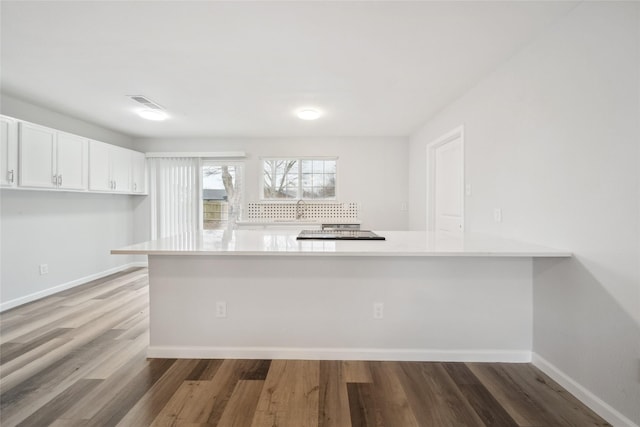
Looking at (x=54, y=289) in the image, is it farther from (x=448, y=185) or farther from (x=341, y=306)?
(x=448, y=185)

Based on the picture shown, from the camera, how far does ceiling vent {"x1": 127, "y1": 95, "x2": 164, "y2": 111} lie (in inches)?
129

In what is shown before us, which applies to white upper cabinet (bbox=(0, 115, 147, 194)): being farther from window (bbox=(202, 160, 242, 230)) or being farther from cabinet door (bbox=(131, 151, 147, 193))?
window (bbox=(202, 160, 242, 230))

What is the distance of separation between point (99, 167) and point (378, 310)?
426 cm

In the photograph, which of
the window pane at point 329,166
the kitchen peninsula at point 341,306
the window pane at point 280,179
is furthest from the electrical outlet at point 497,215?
the window pane at point 280,179

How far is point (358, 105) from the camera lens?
3.56 metres

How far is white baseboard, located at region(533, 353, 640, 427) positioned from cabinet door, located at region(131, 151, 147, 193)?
18.5 ft

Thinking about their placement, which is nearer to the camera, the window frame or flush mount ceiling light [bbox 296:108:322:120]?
flush mount ceiling light [bbox 296:108:322:120]

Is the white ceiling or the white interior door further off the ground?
the white ceiling

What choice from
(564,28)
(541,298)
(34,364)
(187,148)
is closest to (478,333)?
(541,298)

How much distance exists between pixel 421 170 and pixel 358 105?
5.22 feet

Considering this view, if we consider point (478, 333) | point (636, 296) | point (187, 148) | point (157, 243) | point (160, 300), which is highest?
point (187, 148)

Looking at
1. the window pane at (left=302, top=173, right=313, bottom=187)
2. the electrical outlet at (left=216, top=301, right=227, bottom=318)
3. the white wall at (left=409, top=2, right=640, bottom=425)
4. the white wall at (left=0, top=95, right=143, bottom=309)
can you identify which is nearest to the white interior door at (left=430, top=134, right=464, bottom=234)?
the white wall at (left=409, top=2, right=640, bottom=425)

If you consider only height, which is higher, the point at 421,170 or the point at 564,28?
the point at 564,28

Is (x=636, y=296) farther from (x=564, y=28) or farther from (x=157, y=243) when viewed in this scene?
(x=157, y=243)
